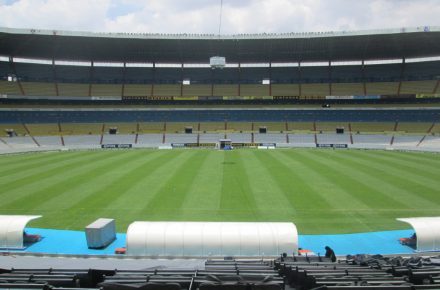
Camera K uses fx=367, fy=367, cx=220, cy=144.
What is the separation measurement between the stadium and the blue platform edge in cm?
10

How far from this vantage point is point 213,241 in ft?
44.0

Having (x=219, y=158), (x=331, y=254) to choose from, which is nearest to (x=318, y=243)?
(x=331, y=254)

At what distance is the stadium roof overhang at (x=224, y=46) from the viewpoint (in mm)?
→ 53500

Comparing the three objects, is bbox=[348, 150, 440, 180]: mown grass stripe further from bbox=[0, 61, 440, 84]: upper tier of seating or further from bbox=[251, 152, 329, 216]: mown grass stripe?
bbox=[0, 61, 440, 84]: upper tier of seating

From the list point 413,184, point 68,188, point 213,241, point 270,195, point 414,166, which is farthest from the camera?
point 414,166

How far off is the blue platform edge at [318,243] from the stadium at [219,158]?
0.10 m

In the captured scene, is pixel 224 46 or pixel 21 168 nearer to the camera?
pixel 21 168

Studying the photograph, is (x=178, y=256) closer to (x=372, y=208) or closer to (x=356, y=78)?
(x=372, y=208)

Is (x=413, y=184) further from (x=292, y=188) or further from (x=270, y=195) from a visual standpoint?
(x=270, y=195)

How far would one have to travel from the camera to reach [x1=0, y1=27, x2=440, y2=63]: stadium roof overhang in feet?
176

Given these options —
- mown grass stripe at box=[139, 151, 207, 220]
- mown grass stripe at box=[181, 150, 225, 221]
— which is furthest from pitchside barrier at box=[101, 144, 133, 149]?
mown grass stripe at box=[181, 150, 225, 221]

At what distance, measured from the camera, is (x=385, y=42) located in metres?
56.2

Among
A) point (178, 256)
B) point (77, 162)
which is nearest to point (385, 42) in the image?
point (77, 162)

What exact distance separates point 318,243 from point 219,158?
1094 inches
